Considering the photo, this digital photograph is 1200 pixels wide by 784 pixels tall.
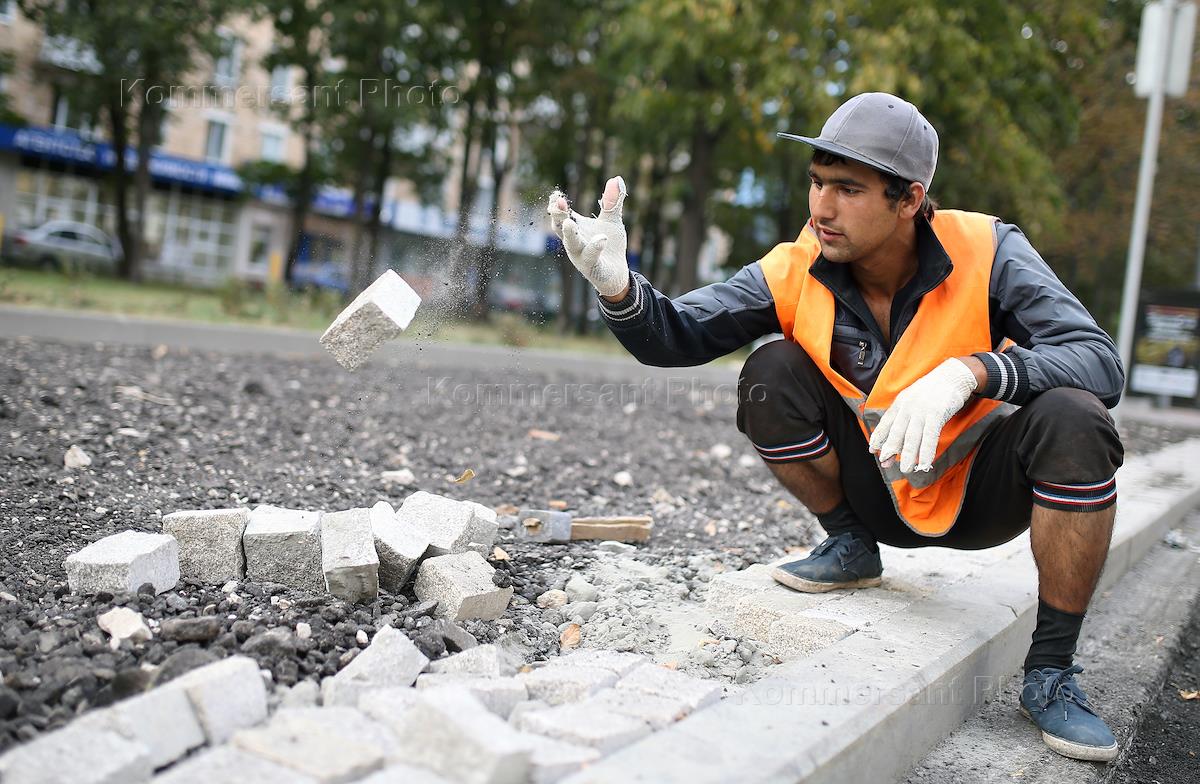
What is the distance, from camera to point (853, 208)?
2.71m

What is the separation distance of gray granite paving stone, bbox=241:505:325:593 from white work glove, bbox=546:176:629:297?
1009 millimetres

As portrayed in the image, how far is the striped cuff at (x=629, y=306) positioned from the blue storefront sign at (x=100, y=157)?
94.6 feet

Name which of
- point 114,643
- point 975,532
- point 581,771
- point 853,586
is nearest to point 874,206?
point 975,532

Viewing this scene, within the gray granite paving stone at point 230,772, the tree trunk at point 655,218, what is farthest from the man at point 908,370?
the tree trunk at point 655,218

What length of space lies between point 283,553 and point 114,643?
0.53m

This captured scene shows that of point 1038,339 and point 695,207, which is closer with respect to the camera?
point 1038,339

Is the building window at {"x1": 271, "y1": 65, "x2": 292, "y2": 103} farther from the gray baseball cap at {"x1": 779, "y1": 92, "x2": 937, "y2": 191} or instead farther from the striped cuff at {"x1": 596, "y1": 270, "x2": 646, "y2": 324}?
the gray baseball cap at {"x1": 779, "y1": 92, "x2": 937, "y2": 191}

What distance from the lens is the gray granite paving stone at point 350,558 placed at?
252 cm

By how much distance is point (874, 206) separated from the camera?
107 inches

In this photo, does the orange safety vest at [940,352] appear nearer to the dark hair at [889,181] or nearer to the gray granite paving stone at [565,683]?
the dark hair at [889,181]

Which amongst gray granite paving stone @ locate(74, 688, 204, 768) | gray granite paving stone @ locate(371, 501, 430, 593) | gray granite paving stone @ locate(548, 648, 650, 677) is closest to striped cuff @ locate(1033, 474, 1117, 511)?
gray granite paving stone @ locate(548, 648, 650, 677)

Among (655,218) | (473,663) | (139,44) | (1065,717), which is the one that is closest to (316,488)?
(473,663)

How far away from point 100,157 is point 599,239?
31.1 meters

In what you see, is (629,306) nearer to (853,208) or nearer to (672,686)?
(853,208)
